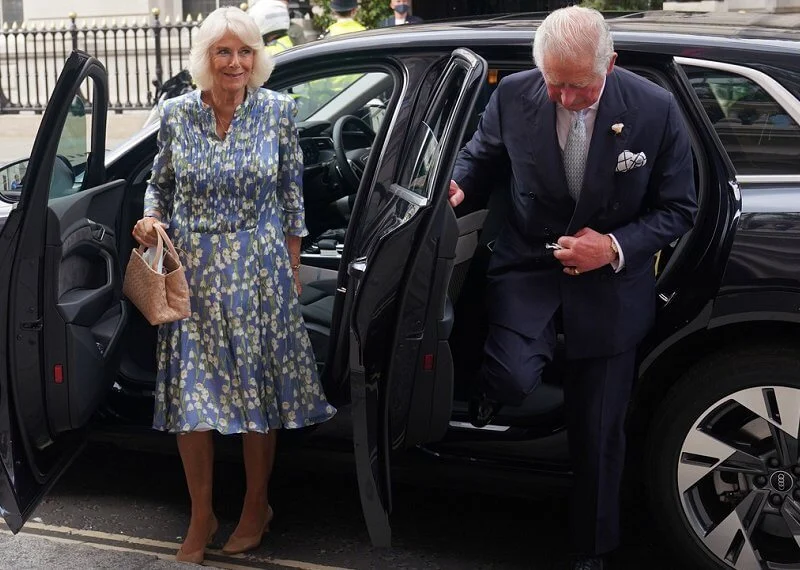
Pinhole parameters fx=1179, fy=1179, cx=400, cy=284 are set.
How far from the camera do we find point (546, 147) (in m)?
3.24

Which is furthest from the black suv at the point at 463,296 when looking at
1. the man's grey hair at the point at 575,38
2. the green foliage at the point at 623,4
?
the green foliage at the point at 623,4

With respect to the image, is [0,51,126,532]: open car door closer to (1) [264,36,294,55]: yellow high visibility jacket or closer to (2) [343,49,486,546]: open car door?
(2) [343,49,486,546]: open car door

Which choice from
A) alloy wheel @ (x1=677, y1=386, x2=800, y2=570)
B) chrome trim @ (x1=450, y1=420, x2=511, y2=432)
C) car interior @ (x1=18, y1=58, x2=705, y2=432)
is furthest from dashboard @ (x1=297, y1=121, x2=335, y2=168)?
alloy wheel @ (x1=677, y1=386, x2=800, y2=570)

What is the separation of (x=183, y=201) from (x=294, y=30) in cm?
610

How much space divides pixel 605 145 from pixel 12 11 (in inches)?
695

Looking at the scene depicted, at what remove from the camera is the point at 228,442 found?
3.90 meters

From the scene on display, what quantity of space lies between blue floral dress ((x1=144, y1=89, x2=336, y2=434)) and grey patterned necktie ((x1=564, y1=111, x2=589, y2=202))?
33.7 inches

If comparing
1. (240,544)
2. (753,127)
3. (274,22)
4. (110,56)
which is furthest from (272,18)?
(110,56)

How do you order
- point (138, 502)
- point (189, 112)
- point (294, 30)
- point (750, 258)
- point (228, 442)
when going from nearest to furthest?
point (750, 258) → point (189, 112) → point (228, 442) → point (138, 502) → point (294, 30)

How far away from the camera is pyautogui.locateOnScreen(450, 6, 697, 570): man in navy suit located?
3.17 m

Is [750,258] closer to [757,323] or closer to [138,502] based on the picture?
[757,323]

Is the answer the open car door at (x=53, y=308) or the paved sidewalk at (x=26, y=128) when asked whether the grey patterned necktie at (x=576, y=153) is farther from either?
the paved sidewalk at (x=26, y=128)

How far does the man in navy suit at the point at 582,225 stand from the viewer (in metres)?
3.17

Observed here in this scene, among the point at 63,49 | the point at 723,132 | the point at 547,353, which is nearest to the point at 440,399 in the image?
the point at 547,353
